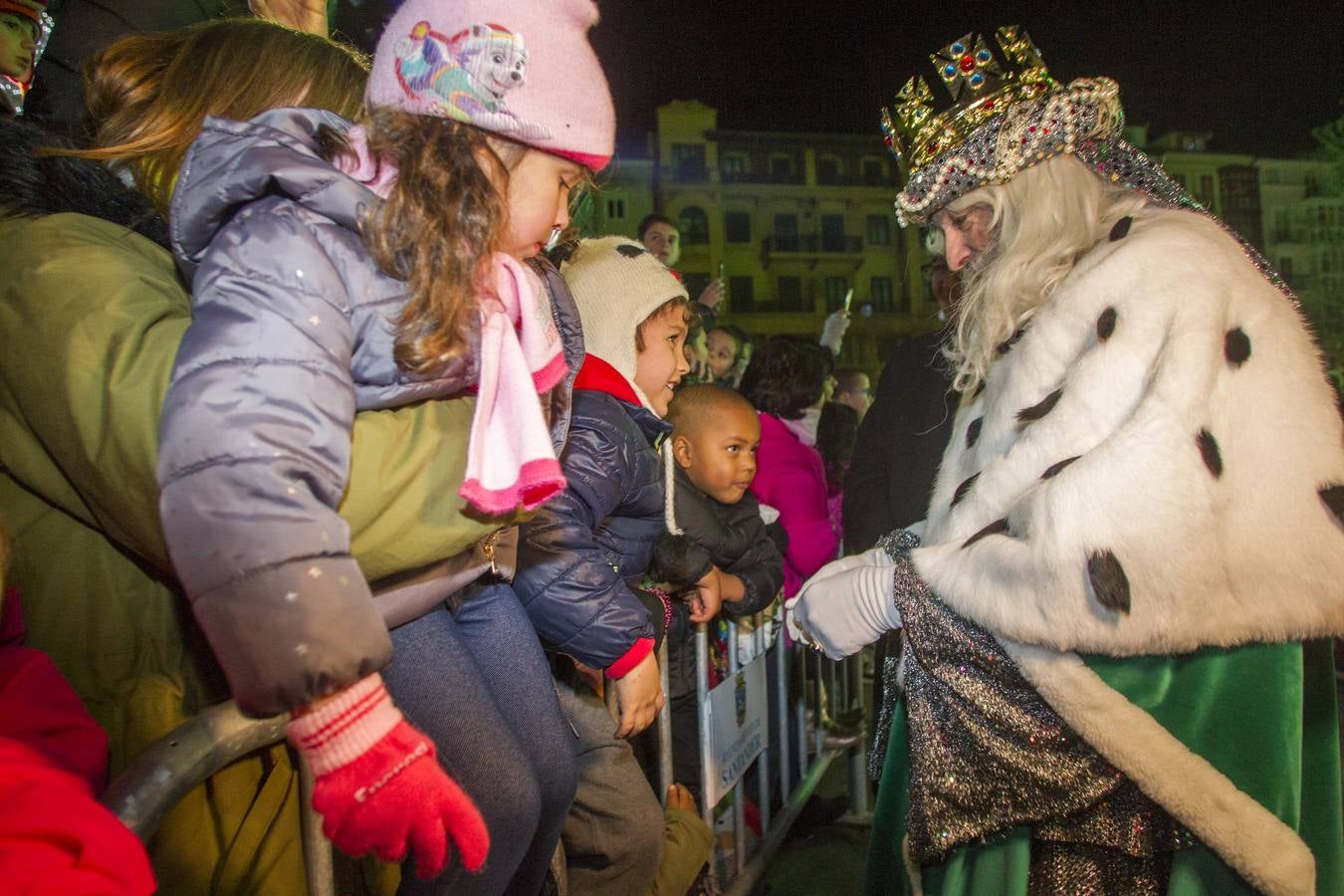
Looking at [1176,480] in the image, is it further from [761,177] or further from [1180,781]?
[761,177]

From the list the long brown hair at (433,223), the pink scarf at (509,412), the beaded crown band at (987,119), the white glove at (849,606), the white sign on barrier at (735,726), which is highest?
the beaded crown band at (987,119)

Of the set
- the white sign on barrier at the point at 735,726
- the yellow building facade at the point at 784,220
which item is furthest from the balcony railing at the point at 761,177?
the white sign on barrier at the point at 735,726

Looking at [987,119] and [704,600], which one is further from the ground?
[987,119]

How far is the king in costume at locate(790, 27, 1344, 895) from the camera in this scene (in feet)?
5.04

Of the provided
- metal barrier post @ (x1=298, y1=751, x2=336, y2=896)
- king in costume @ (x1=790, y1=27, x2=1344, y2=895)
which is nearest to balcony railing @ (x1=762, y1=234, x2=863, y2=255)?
king in costume @ (x1=790, y1=27, x2=1344, y2=895)

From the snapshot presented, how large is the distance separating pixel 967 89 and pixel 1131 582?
4.77 feet

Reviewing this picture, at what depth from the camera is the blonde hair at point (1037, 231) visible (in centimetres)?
196

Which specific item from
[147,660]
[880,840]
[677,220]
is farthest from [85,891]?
[677,220]

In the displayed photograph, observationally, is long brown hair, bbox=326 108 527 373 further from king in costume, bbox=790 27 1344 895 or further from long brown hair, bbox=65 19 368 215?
king in costume, bbox=790 27 1344 895

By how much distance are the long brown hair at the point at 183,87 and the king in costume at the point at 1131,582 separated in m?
1.62

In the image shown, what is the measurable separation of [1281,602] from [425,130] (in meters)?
1.85

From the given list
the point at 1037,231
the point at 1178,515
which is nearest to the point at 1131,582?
the point at 1178,515

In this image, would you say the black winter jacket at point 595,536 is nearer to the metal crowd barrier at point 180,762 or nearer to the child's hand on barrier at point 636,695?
the child's hand on barrier at point 636,695

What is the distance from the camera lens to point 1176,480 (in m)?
1.51
